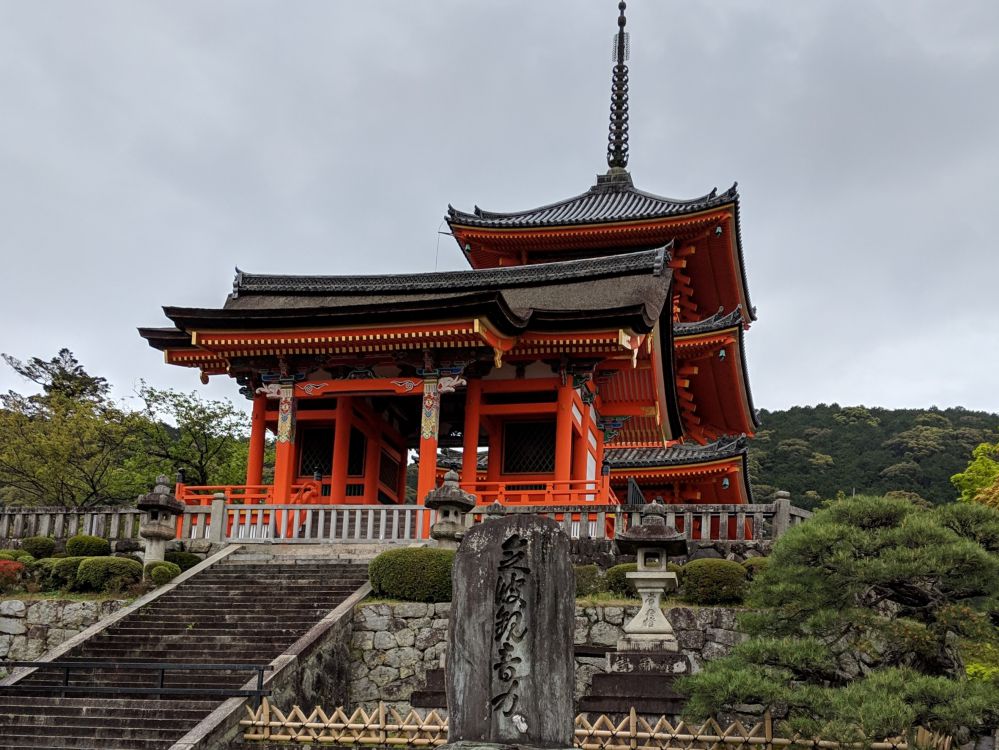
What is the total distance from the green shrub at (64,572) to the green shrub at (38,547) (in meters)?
1.45

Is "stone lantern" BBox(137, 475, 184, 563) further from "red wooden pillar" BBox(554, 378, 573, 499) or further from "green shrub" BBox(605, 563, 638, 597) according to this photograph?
"green shrub" BBox(605, 563, 638, 597)

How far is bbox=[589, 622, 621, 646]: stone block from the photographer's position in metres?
15.3

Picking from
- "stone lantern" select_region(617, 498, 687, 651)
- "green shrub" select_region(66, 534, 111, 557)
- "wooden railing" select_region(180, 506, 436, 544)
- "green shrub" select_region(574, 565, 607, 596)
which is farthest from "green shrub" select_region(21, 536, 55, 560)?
"stone lantern" select_region(617, 498, 687, 651)

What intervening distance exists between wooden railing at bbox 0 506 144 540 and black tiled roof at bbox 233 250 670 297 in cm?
707

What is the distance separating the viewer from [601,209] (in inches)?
1313

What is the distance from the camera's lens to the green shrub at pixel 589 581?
1641 cm

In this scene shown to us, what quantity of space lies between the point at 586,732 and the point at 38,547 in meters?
11.6

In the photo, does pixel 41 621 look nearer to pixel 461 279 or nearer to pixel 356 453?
pixel 356 453

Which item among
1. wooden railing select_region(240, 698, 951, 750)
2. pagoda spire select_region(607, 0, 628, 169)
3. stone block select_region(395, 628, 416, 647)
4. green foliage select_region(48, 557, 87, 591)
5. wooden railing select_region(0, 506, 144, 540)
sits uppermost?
pagoda spire select_region(607, 0, 628, 169)

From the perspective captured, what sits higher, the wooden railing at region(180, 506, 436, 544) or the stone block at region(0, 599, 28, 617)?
the wooden railing at region(180, 506, 436, 544)

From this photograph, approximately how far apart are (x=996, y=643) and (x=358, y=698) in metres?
8.18

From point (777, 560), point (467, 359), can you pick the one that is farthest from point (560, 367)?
point (777, 560)

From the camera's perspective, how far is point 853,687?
10.6m

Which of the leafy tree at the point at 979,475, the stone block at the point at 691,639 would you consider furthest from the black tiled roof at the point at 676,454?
the stone block at the point at 691,639
